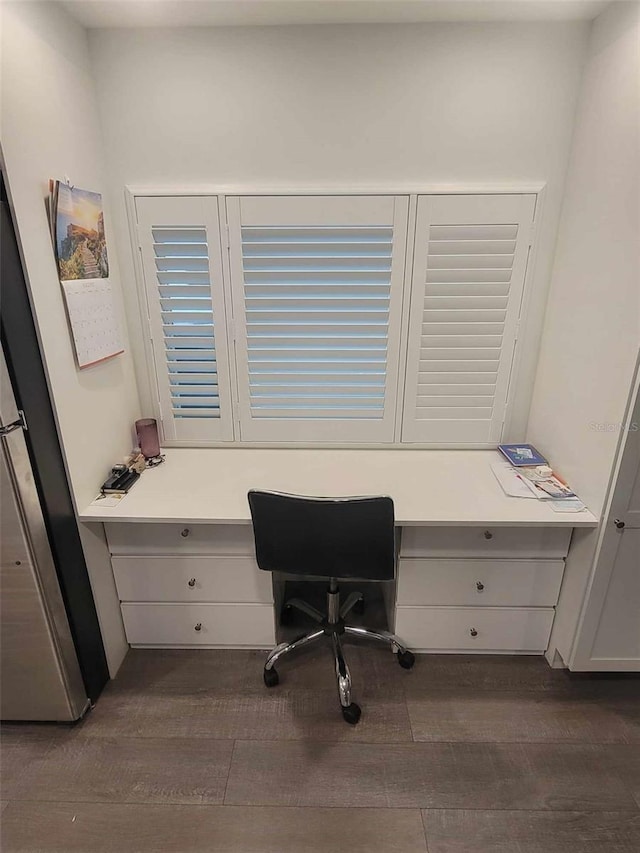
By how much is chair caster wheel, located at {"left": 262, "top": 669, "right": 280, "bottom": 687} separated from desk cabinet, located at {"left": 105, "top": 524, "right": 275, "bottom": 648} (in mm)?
155

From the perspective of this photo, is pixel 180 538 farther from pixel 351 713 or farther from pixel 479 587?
pixel 479 587

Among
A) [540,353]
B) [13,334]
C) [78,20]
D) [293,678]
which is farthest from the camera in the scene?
[540,353]

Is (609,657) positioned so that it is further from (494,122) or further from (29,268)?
(29,268)

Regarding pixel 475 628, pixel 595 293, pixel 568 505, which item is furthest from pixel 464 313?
pixel 475 628

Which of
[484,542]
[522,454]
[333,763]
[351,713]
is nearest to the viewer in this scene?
[333,763]

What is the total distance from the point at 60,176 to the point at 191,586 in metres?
1.52

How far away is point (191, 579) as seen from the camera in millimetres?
1711

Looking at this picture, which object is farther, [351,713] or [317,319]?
[317,319]

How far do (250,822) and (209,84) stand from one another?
2.45 meters

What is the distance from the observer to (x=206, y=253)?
5.69 ft

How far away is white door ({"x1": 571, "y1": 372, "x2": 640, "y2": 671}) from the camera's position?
136cm

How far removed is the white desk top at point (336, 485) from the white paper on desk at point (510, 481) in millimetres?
27

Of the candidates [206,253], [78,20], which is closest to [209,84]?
[78,20]

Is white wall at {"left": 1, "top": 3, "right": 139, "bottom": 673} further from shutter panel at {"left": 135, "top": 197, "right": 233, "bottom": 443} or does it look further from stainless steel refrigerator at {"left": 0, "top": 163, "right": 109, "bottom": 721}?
shutter panel at {"left": 135, "top": 197, "right": 233, "bottom": 443}
